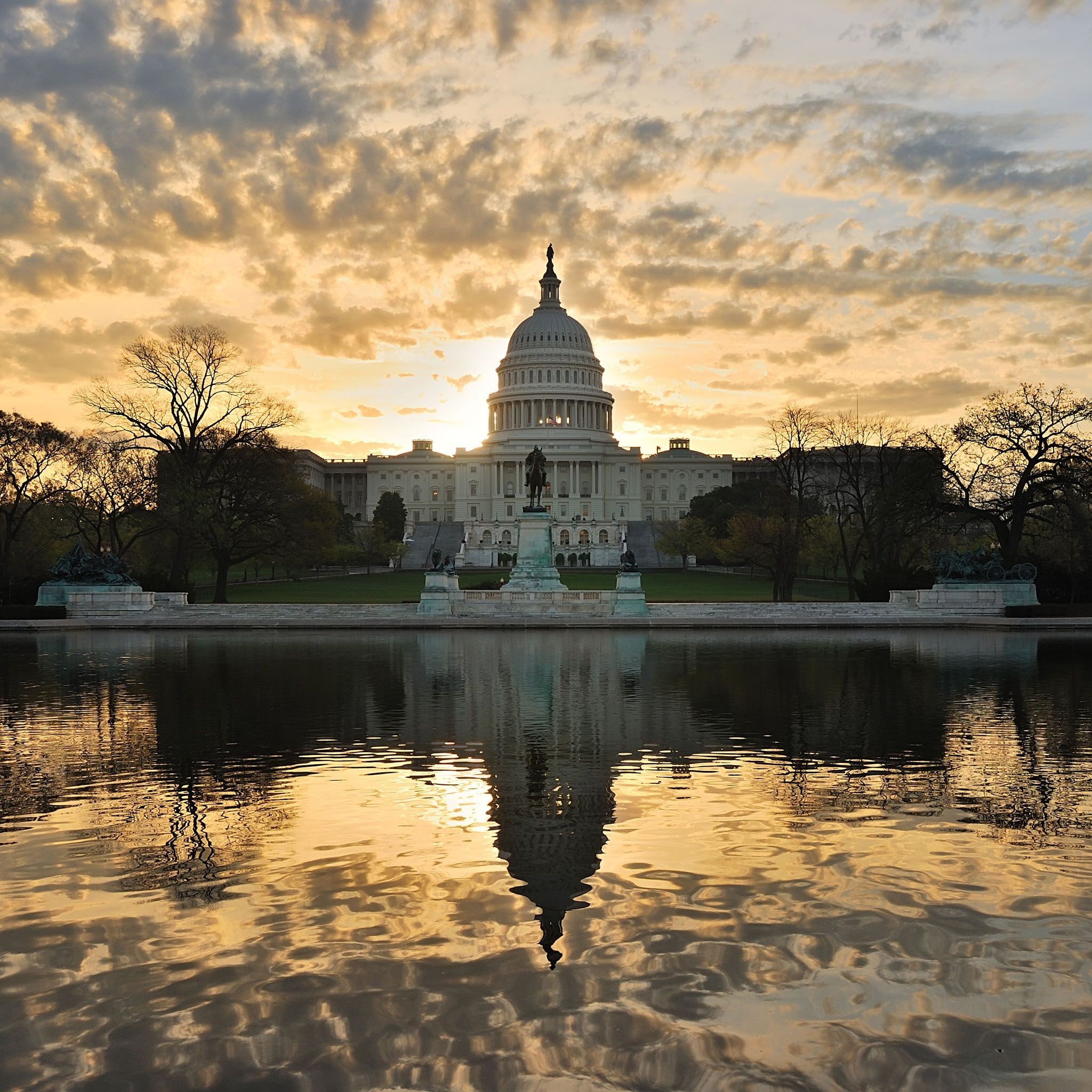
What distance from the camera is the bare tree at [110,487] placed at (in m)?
60.9

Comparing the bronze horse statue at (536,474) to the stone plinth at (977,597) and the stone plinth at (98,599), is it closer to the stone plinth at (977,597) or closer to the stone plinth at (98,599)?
the stone plinth at (98,599)

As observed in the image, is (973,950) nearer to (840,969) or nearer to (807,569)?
(840,969)

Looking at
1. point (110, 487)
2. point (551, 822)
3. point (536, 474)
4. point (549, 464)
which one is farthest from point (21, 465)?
point (549, 464)

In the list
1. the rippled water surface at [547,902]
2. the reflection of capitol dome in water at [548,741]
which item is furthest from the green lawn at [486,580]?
the rippled water surface at [547,902]

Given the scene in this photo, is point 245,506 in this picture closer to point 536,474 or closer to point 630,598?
point 536,474

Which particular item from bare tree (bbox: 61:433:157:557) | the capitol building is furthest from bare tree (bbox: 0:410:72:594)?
the capitol building

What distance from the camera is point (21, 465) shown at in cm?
5847

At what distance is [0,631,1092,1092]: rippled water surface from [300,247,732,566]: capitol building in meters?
143

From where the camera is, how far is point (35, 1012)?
613 cm

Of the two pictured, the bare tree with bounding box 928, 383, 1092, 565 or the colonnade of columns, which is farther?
the colonnade of columns

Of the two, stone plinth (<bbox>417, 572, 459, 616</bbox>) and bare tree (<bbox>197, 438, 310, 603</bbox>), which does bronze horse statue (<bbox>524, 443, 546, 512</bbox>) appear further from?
bare tree (<bbox>197, 438, 310, 603</bbox>)

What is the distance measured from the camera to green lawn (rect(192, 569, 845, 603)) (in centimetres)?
6125

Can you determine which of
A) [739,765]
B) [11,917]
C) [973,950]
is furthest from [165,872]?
[739,765]

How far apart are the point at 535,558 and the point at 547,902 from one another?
42275 mm
